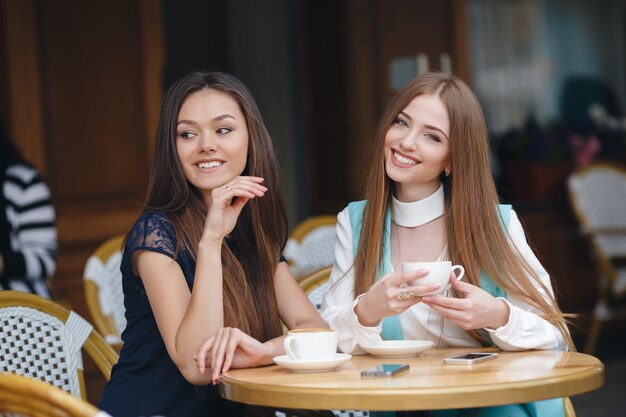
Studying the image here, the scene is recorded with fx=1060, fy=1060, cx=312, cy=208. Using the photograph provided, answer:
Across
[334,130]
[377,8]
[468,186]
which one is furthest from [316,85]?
[468,186]

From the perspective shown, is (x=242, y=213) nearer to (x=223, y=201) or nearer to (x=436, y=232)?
(x=223, y=201)

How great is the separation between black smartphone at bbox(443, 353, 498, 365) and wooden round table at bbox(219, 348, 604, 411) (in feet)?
0.05

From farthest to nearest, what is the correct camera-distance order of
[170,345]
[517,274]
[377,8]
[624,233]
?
[624,233]
[377,8]
[517,274]
[170,345]

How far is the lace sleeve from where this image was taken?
2295 mm

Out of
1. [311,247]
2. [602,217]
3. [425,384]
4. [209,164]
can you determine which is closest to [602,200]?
[602,217]

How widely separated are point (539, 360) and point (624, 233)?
12.8ft

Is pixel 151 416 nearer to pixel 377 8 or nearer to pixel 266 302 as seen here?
pixel 266 302

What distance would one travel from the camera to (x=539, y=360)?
212 centimetres

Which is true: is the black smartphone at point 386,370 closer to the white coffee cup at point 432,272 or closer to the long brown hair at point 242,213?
the white coffee cup at point 432,272

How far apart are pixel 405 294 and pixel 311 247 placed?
166 cm

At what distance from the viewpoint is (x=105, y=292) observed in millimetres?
3242

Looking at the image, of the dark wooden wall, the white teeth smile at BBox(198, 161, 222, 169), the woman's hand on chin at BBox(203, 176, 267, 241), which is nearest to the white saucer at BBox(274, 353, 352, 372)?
the woman's hand on chin at BBox(203, 176, 267, 241)

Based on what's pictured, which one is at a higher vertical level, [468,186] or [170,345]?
[468,186]

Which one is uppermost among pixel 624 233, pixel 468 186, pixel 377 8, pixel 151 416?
pixel 377 8
